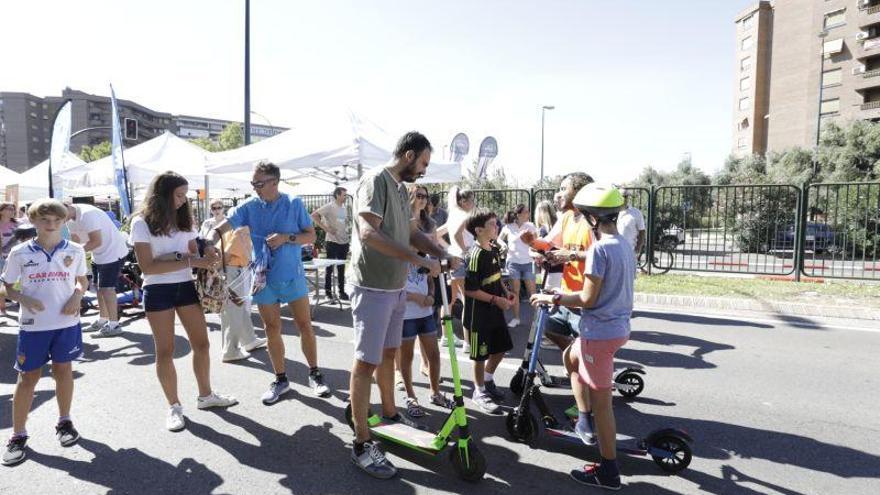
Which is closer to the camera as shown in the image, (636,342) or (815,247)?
(636,342)

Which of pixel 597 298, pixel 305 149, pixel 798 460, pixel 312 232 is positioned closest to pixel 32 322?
pixel 312 232

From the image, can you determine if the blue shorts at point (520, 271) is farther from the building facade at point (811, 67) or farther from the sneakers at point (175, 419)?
the building facade at point (811, 67)

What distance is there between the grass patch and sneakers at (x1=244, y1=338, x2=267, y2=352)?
21.6ft

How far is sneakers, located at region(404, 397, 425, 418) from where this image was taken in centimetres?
434

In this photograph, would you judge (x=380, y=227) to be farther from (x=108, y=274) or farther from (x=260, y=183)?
(x=108, y=274)

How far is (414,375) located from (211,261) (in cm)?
232

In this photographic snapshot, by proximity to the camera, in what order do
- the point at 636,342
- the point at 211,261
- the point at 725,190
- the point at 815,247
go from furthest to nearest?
the point at 725,190 < the point at 815,247 < the point at 636,342 < the point at 211,261

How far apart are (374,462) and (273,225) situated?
2.25 meters

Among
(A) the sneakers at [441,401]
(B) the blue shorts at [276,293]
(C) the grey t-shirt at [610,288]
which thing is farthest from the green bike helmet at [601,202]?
(B) the blue shorts at [276,293]

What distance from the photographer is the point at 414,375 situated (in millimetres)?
5496

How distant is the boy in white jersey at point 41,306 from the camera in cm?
366

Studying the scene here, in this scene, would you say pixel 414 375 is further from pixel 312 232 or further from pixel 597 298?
pixel 597 298

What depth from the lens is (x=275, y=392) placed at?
475 cm

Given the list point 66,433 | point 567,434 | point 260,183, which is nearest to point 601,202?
point 567,434
